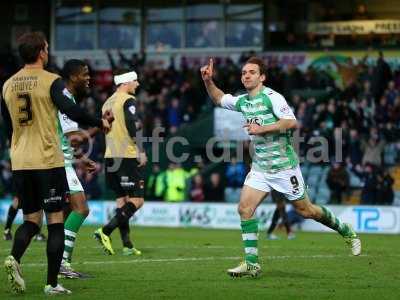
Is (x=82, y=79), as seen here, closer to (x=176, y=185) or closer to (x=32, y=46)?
(x=32, y=46)

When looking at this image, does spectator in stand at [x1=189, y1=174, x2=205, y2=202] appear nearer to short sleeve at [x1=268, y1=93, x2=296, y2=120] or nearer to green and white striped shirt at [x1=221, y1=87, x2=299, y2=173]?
green and white striped shirt at [x1=221, y1=87, x2=299, y2=173]

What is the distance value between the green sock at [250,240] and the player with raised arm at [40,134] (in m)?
2.40

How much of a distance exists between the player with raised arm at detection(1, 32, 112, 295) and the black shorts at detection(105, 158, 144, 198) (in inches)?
201

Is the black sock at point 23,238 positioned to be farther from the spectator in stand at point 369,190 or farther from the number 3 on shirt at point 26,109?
the spectator in stand at point 369,190

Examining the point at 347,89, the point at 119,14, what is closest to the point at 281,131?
the point at 347,89

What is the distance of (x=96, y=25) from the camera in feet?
124

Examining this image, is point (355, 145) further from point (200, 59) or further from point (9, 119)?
point (9, 119)

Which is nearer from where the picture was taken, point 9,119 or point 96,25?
point 9,119

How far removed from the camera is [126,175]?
580 inches

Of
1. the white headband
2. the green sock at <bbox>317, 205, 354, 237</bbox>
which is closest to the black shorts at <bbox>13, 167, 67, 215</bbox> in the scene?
the green sock at <bbox>317, 205, 354, 237</bbox>

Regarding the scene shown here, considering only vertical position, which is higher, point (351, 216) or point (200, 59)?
point (200, 59)

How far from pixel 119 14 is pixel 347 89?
11004 millimetres

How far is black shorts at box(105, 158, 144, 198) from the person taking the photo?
14727 mm

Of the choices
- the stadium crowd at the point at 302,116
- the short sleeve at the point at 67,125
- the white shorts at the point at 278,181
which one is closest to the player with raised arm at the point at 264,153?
the white shorts at the point at 278,181
